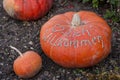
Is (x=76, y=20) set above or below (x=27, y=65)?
above

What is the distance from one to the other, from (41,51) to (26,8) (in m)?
0.70

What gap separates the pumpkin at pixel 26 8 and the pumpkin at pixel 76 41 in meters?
0.69

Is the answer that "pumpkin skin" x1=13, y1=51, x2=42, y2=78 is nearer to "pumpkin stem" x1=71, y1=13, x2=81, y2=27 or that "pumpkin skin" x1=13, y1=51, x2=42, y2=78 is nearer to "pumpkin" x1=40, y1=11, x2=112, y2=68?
"pumpkin" x1=40, y1=11, x2=112, y2=68

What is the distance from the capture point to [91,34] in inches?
161

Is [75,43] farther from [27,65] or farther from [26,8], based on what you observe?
[26,8]

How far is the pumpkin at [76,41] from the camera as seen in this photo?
4.04m

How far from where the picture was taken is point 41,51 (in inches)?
178

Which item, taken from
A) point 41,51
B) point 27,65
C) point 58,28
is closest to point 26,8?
point 41,51

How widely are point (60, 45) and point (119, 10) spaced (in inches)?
51.3

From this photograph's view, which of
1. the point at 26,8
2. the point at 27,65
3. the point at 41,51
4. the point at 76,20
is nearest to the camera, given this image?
the point at 27,65

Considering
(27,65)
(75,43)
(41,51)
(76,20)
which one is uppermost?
(76,20)

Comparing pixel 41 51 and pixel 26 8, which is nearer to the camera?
pixel 41 51

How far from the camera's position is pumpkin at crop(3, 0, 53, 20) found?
15.9ft

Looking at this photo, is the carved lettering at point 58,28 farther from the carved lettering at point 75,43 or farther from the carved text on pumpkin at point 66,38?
the carved lettering at point 75,43
